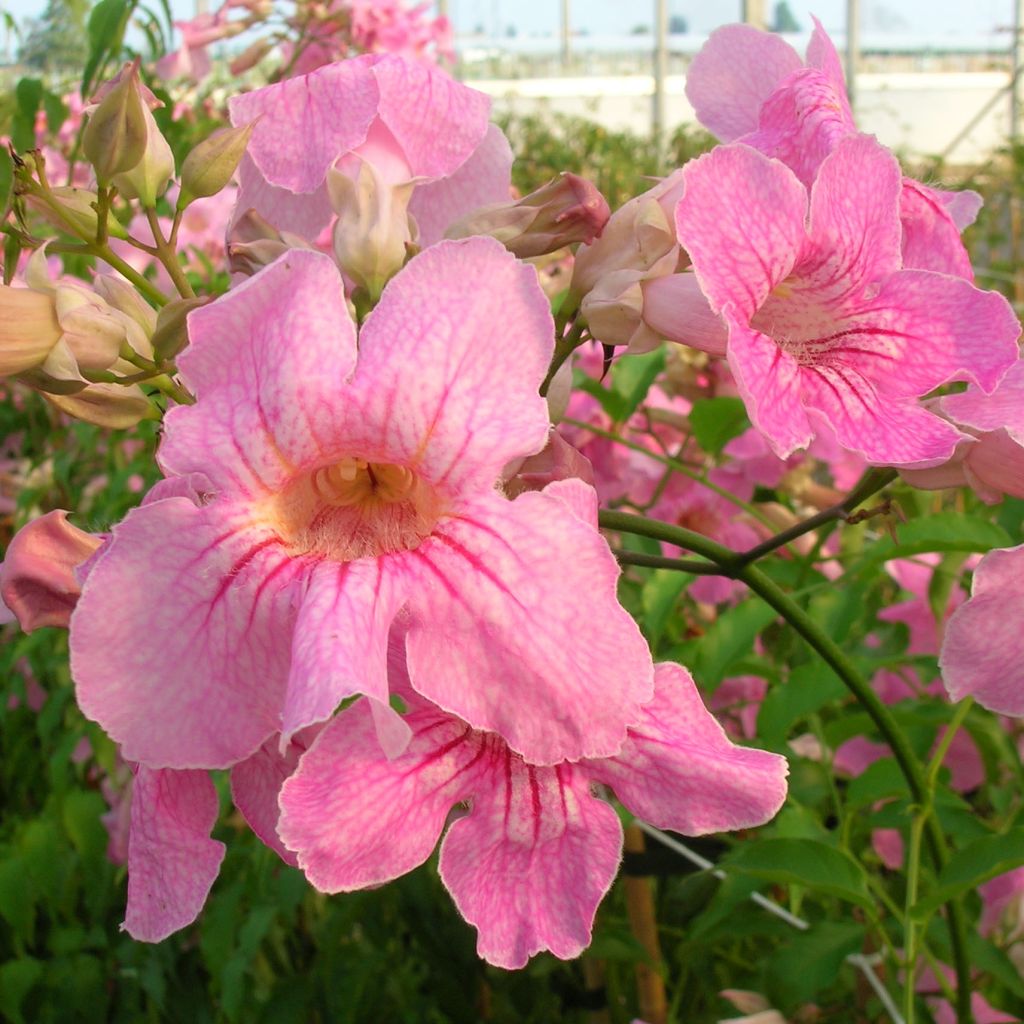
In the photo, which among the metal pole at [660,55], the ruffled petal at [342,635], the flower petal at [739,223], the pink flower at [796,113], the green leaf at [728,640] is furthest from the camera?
the metal pole at [660,55]

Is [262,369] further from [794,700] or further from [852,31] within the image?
[852,31]

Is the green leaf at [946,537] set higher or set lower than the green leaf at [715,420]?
higher

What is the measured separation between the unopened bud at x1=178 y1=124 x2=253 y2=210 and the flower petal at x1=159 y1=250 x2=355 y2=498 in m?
0.23

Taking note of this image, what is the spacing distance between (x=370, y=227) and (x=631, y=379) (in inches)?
27.7

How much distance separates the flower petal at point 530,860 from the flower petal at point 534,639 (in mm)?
95

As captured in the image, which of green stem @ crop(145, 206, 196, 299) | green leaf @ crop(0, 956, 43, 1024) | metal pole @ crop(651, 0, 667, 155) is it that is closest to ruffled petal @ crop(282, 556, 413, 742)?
green stem @ crop(145, 206, 196, 299)

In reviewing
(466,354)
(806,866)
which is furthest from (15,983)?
(466,354)

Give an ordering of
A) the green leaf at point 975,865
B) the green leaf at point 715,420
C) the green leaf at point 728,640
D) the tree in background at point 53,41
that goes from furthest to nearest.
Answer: the tree in background at point 53,41, the green leaf at point 715,420, the green leaf at point 728,640, the green leaf at point 975,865

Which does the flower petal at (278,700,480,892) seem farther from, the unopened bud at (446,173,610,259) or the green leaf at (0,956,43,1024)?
the green leaf at (0,956,43,1024)

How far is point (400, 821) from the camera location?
0.59m

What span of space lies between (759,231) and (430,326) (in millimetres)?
174

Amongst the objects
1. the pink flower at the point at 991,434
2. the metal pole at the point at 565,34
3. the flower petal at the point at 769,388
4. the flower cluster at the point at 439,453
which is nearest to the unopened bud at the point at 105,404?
the flower cluster at the point at 439,453

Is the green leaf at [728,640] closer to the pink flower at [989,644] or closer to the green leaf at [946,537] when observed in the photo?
the green leaf at [946,537]

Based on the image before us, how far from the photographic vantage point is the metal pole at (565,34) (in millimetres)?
13820
